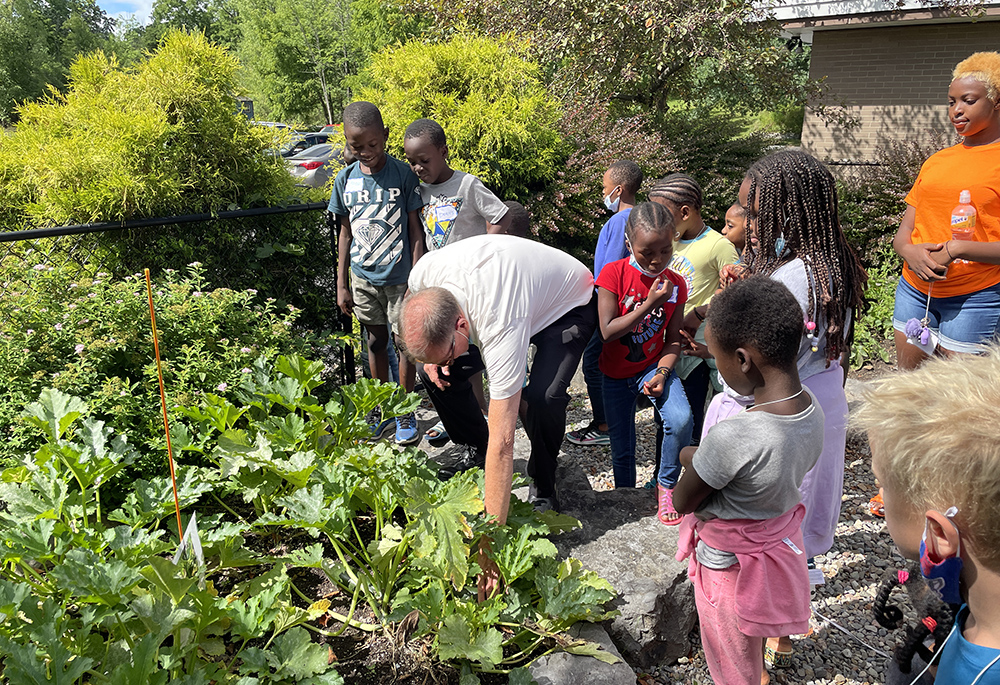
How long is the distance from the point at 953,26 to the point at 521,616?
1099 cm

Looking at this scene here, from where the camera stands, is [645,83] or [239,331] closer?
[239,331]

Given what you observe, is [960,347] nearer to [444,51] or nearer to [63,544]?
[63,544]

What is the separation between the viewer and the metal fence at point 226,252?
3.71 meters

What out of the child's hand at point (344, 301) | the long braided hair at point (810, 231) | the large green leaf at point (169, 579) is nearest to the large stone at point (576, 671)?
the large green leaf at point (169, 579)

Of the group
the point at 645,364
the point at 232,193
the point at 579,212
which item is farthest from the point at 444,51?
the point at 645,364

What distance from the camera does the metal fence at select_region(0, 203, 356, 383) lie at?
3.71 metres

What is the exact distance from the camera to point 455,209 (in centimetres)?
406

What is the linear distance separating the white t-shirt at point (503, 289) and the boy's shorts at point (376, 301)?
46.8 inches

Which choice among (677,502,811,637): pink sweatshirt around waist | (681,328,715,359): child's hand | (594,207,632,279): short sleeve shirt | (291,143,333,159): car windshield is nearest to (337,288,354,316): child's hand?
(594,207,632,279): short sleeve shirt

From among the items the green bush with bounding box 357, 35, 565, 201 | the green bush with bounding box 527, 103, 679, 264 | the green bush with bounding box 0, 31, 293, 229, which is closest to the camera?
the green bush with bounding box 0, 31, 293, 229

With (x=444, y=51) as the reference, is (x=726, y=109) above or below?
below

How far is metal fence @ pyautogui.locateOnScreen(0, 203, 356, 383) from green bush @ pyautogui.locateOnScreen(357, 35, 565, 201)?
2112 mm

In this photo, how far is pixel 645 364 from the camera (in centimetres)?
323

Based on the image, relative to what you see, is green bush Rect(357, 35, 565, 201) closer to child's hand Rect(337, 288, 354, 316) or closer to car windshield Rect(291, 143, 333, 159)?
child's hand Rect(337, 288, 354, 316)
